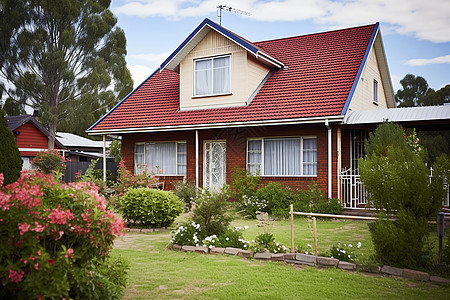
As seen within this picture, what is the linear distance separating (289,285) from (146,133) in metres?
15.2

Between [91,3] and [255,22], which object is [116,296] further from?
[91,3]

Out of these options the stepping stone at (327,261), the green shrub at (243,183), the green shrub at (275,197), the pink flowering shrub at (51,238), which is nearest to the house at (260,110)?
the green shrub at (243,183)

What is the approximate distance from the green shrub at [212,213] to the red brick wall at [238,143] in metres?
7.06

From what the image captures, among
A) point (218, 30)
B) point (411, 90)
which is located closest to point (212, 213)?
point (218, 30)

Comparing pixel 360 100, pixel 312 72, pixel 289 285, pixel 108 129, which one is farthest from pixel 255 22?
pixel 289 285

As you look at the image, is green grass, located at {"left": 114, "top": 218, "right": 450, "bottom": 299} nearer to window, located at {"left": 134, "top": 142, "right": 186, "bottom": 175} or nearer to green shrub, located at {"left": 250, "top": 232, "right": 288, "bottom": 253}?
green shrub, located at {"left": 250, "top": 232, "right": 288, "bottom": 253}

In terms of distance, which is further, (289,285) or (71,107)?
(71,107)

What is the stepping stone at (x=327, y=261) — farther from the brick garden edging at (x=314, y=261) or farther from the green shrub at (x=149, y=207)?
the green shrub at (x=149, y=207)

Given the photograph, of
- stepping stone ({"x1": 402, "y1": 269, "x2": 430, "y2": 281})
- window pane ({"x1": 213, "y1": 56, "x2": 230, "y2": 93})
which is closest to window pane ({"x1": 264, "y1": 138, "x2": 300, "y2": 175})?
window pane ({"x1": 213, "y1": 56, "x2": 230, "y2": 93})

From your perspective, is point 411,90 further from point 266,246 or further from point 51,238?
point 51,238

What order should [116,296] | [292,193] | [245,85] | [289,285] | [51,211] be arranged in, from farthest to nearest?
1. [245,85]
2. [292,193]
3. [289,285]
4. [116,296]
5. [51,211]

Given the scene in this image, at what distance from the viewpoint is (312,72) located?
18.3 metres

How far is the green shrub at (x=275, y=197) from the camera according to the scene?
49.0ft

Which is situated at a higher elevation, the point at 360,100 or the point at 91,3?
the point at 91,3
